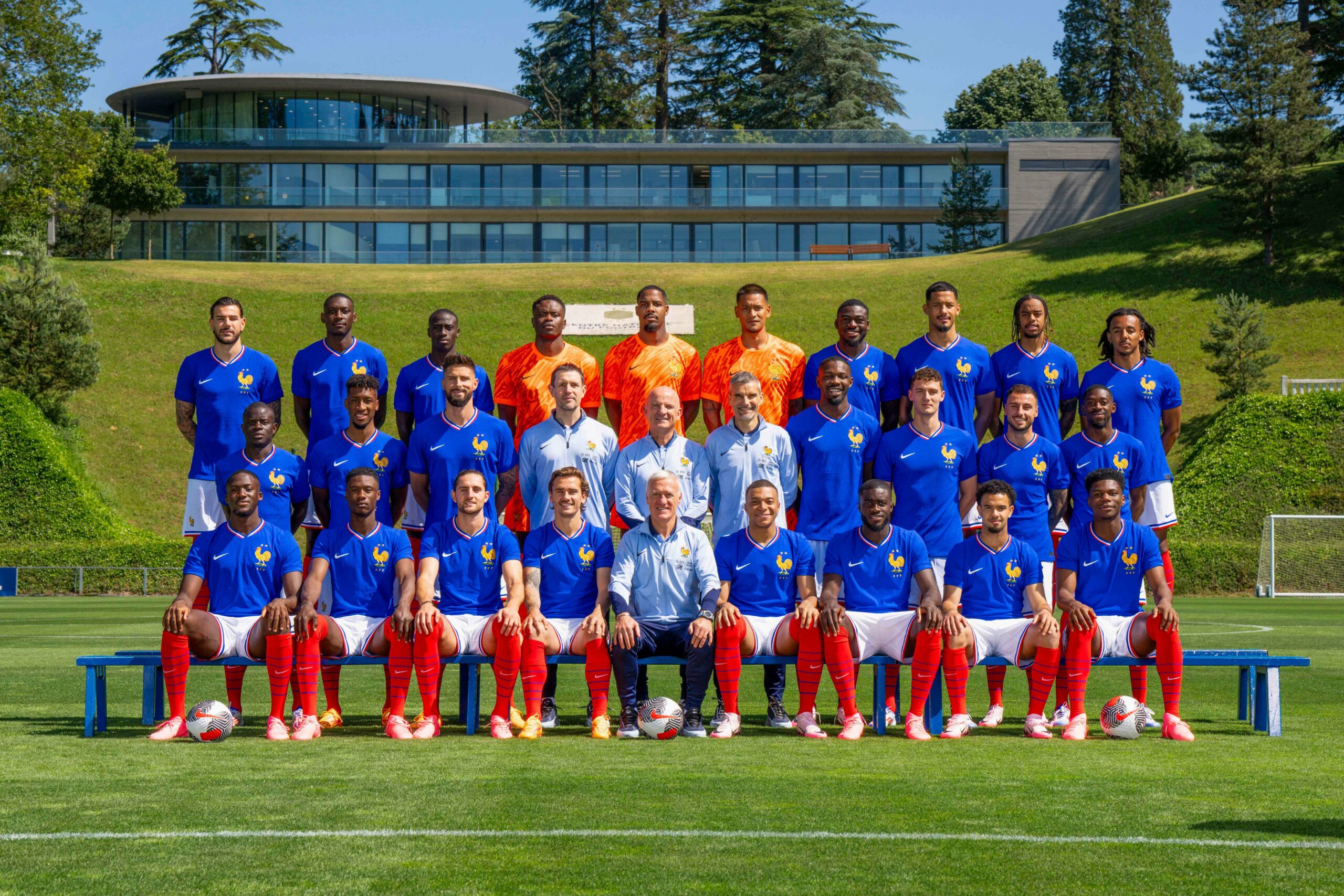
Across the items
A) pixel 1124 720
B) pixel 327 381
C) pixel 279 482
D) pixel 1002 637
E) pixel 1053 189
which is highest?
pixel 1053 189

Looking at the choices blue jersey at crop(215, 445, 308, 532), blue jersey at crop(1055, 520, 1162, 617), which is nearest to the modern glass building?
blue jersey at crop(215, 445, 308, 532)

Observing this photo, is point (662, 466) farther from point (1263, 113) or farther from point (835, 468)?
point (1263, 113)

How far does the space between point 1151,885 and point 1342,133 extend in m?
41.7

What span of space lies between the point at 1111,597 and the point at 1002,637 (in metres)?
0.72

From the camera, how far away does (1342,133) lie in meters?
39.3

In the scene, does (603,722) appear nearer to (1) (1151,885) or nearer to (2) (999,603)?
(2) (999,603)

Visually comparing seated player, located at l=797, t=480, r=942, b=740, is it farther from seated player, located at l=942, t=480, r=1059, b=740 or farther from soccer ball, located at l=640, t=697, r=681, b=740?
soccer ball, located at l=640, t=697, r=681, b=740

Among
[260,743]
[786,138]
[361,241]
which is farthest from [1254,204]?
[260,743]

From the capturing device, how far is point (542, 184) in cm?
5075

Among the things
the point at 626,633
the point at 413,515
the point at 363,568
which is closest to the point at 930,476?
the point at 626,633

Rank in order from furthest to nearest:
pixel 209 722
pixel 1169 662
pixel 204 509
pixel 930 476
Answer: pixel 204 509 → pixel 930 476 → pixel 1169 662 → pixel 209 722

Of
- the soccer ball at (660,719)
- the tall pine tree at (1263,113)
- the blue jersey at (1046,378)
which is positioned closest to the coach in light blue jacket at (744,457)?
the soccer ball at (660,719)

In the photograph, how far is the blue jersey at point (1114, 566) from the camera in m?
7.25

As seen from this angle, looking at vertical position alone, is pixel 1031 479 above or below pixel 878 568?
above
